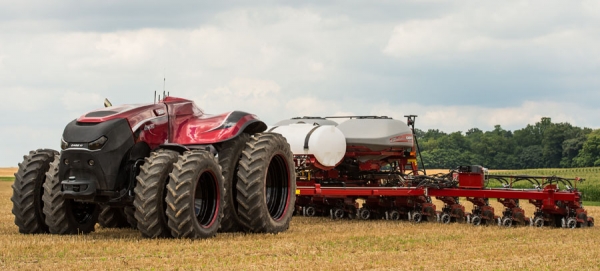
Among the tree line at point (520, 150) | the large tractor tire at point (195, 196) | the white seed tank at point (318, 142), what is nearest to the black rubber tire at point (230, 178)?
the large tractor tire at point (195, 196)

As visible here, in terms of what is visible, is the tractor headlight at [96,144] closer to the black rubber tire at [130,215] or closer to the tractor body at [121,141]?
the tractor body at [121,141]

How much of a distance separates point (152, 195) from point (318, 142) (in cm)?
734

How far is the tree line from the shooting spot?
6631 cm

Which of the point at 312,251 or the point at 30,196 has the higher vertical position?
the point at 30,196

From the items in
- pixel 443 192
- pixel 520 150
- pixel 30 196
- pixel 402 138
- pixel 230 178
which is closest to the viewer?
pixel 30 196

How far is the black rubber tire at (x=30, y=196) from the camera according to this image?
42.6ft

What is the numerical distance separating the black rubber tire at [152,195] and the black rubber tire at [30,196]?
7.38ft

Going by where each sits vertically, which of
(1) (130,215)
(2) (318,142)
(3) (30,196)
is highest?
(2) (318,142)

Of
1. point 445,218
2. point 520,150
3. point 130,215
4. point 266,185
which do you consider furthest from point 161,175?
point 520,150

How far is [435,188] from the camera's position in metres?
17.3

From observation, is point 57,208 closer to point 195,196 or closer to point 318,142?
point 195,196

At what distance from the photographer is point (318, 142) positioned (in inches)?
722

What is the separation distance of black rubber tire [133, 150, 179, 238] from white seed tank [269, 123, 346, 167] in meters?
6.79

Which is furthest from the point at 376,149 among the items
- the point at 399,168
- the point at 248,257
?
the point at 248,257
